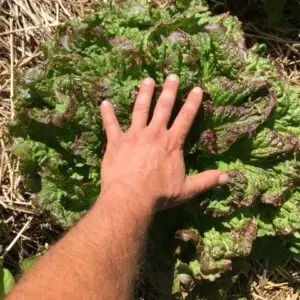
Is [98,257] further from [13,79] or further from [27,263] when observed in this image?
[13,79]

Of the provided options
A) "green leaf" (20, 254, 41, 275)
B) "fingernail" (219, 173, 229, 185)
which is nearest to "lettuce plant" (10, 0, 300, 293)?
"fingernail" (219, 173, 229, 185)

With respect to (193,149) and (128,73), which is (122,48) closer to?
(128,73)

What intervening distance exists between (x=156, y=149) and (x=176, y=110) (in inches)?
7.5

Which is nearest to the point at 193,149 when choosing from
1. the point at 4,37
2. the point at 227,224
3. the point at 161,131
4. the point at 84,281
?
the point at 161,131

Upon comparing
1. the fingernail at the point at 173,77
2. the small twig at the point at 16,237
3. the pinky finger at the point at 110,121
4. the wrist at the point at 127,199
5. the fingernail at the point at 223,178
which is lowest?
the small twig at the point at 16,237

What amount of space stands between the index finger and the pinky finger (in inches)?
7.0

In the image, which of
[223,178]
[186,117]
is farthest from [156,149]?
[223,178]

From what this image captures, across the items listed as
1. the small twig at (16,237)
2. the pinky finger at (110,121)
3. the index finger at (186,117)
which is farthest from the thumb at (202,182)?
the small twig at (16,237)

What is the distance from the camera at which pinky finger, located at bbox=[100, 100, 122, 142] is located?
6.93 ft

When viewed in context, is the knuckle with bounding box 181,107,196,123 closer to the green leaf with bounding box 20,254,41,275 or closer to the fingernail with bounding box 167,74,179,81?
the fingernail with bounding box 167,74,179,81

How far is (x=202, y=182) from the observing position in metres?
2.13

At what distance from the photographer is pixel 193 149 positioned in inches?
86.5

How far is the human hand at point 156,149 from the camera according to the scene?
80.0 inches

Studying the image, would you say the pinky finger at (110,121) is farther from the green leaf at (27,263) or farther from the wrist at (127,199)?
the green leaf at (27,263)
